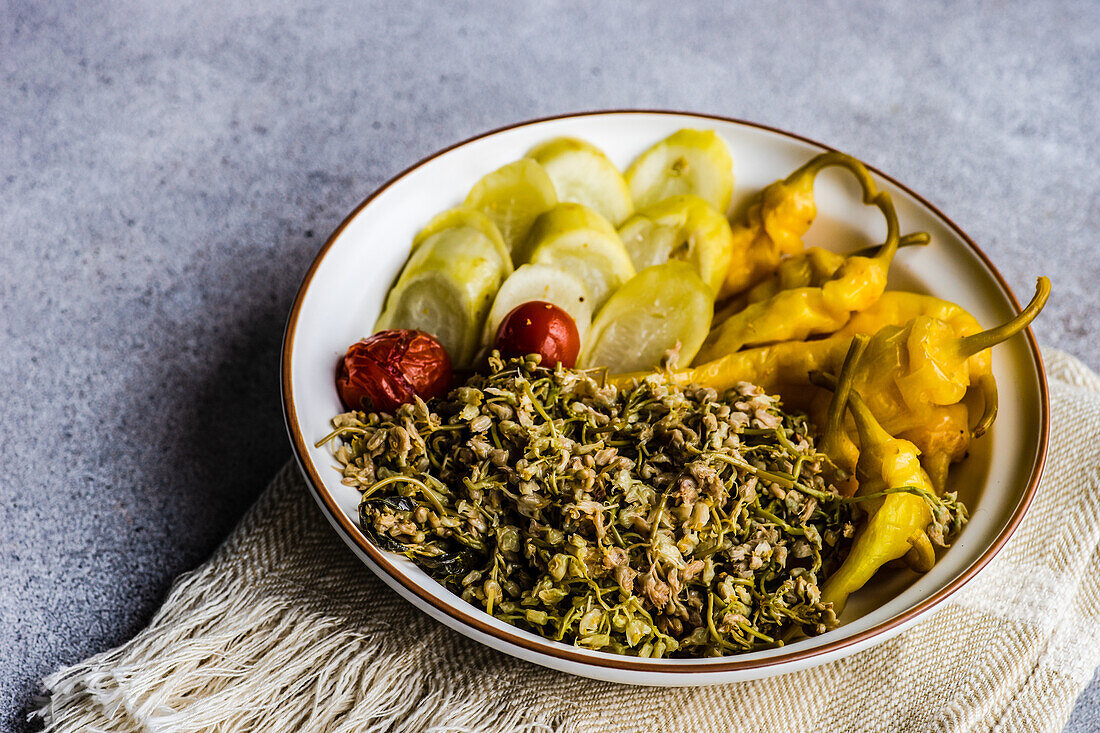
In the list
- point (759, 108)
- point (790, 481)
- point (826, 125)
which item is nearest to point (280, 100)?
point (759, 108)

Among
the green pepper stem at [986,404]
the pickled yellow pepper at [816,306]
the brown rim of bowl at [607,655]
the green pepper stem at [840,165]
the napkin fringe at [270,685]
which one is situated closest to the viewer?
the brown rim of bowl at [607,655]

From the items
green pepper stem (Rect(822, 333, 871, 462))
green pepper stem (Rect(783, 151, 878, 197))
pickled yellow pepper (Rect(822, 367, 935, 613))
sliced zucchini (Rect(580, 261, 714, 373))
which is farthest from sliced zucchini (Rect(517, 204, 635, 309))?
pickled yellow pepper (Rect(822, 367, 935, 613))

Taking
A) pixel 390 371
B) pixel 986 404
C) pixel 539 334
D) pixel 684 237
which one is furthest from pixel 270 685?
pixel 986 404

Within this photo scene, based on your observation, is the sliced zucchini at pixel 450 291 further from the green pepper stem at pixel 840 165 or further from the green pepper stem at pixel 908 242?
the green pepper stem at pixel 908 242

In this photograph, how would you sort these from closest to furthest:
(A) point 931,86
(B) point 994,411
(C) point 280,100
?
(B) point 994,411
(C) point 280,100
(A) point 931,86

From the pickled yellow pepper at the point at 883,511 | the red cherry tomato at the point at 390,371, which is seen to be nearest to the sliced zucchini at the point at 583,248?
the red cherry tomato at the point at 390,371

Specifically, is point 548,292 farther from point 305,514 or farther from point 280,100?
point 280,100

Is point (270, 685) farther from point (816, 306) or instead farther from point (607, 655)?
point (816, 306)

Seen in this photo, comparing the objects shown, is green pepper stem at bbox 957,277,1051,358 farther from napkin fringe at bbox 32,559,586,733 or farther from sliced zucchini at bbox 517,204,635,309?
napkin fringe at bbox 32,559,586,733
